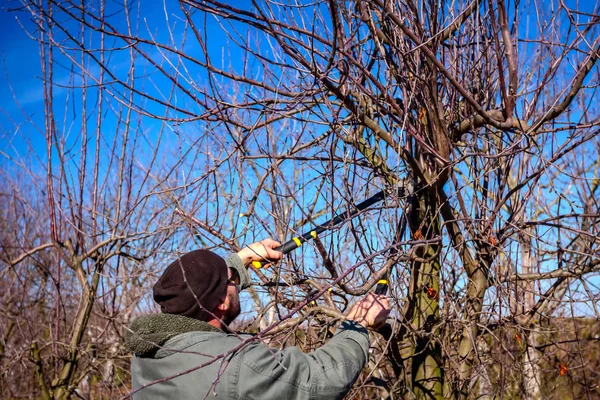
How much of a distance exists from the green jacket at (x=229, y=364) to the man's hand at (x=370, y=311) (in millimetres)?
167

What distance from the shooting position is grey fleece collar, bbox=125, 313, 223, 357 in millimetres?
1944

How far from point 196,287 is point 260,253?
1.60 feet

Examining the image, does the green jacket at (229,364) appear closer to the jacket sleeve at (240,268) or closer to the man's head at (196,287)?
the man's head at (196,287)

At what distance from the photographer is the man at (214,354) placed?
1834mm

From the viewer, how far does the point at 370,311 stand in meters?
2.25

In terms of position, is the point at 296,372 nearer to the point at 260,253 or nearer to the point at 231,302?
the point at 231,302

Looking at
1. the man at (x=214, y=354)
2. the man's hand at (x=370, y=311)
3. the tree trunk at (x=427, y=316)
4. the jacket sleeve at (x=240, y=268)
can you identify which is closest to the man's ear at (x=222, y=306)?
the man at (x=214, y=354)

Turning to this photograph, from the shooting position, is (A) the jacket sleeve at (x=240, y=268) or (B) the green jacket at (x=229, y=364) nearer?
(B) the green jacket at (x=229, y=364)

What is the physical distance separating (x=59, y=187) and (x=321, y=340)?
271 cm

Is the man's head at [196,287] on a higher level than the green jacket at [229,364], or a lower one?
higher

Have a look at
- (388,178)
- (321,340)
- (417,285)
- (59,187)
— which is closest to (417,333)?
(417,285)

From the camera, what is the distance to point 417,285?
112 inches

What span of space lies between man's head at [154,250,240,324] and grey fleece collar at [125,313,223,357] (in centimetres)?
5

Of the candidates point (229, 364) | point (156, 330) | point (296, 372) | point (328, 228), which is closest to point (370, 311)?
point (328, 228)
